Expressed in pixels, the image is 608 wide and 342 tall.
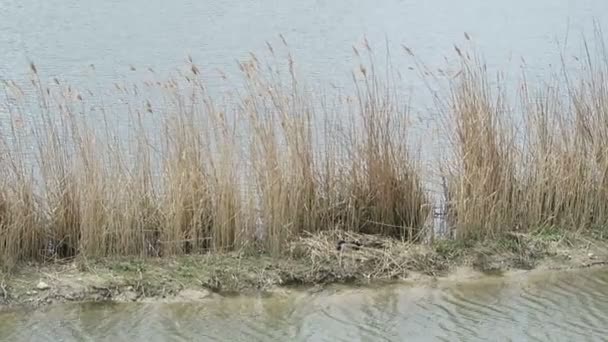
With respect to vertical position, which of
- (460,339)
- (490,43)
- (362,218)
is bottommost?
(460,339)

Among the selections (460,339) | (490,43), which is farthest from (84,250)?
(490,43)

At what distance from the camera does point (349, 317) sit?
4215mm

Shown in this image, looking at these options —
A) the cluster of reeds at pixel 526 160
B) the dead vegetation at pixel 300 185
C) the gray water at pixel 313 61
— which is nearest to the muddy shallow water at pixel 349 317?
the gray water at pixel 313 61

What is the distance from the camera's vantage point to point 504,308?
438cm

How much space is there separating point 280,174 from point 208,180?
39cm

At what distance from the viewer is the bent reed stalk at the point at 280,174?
15.1ft

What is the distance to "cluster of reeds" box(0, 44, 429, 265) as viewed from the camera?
15.0 feet

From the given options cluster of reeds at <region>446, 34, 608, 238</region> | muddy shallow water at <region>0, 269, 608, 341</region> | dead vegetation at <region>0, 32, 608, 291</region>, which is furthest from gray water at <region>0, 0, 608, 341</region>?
cluster of reeds at <region>446, 34, 608, 238</region>

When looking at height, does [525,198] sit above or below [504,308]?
above

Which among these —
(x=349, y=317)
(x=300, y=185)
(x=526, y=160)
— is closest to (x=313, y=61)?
(x=526, y=160)

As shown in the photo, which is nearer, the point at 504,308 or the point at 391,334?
the point at 391,334

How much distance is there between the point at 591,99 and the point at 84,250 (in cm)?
314

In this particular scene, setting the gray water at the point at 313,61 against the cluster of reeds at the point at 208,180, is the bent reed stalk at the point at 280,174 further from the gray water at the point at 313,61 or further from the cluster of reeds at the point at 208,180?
the gray water at the point at 313,61

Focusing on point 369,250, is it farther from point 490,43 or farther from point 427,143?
point 490,43
